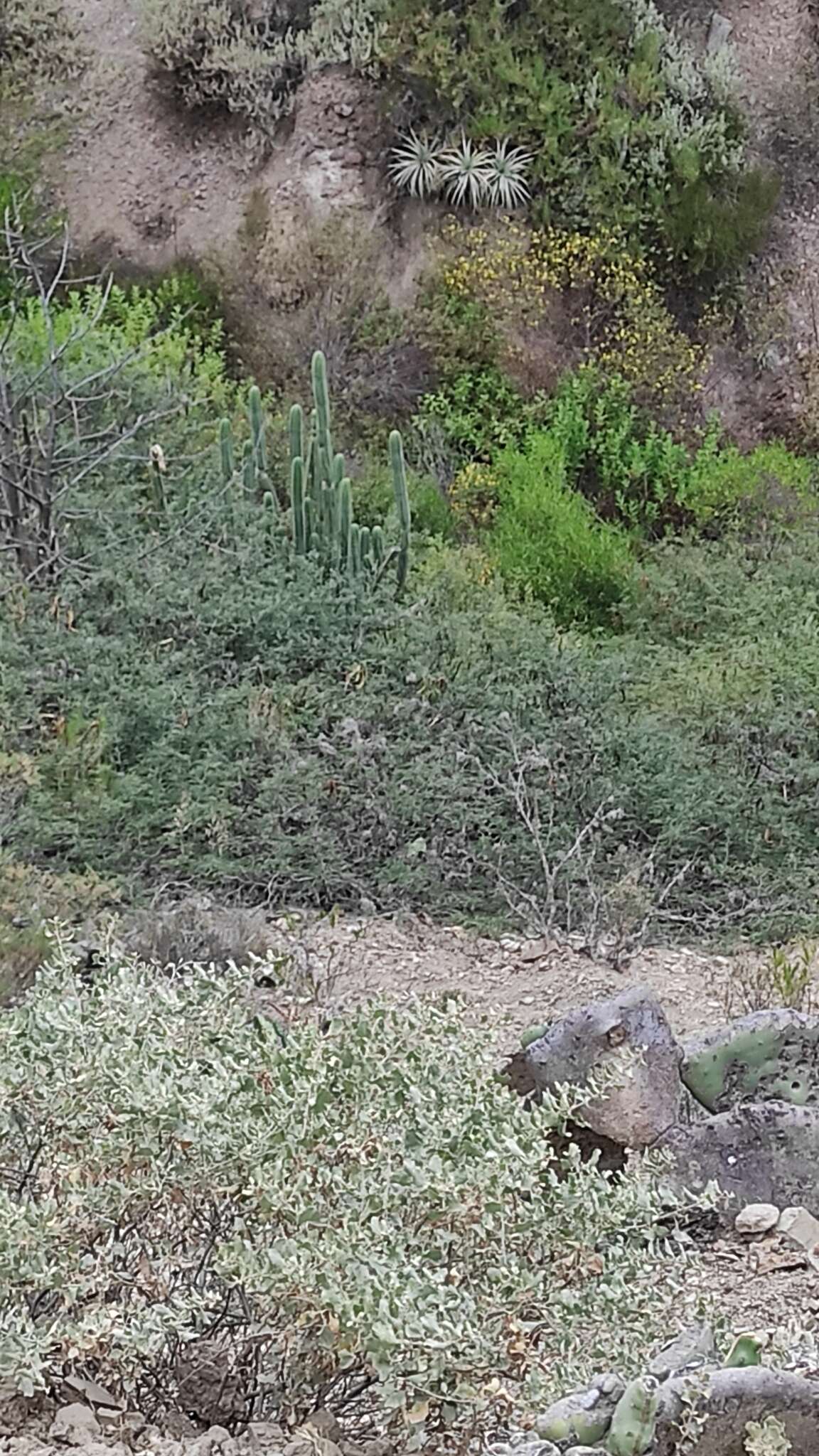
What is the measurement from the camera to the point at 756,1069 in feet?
13.2

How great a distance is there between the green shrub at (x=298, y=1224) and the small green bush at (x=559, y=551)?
719 centimetres

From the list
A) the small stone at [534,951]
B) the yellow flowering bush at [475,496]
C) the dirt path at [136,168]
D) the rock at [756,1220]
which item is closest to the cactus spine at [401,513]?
the yellow flowering bush at [475,496]

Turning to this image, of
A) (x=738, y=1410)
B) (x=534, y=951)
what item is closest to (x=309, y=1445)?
(x=738, y=1410)

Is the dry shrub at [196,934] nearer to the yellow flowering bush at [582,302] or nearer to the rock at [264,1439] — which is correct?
the rock at [264,1439]

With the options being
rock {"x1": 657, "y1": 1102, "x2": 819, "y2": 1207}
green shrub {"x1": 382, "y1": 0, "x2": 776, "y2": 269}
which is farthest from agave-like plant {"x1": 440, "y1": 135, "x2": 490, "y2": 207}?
rock {"x1": 657, "y1": 1102, "x2": 819, "y2": 1207}

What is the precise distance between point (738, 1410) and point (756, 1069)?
6.41 feet

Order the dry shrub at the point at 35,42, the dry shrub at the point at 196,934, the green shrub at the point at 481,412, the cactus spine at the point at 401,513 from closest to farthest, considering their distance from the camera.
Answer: the dry shrub at the point at 196,934 < the cactus spine at the point at 401,513 < the green shrub at the point at 481,412 < the dry shrub at the point at 35,42

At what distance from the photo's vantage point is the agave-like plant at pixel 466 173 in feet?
40.5

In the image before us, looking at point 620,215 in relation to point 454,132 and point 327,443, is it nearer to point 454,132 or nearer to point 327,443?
point 454,132

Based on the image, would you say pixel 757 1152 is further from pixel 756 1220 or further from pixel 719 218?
pixel 719 218

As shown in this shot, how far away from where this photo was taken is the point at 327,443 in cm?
870

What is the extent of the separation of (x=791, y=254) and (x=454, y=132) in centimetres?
269

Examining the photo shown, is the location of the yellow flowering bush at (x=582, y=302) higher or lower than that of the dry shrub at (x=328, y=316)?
higher

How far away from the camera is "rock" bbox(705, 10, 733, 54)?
13.2 meters
